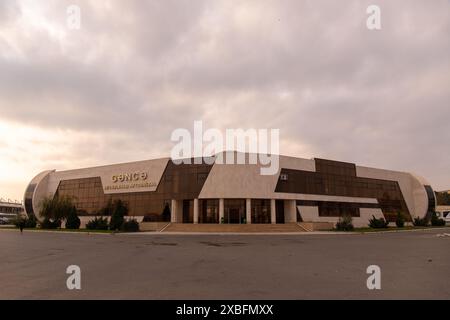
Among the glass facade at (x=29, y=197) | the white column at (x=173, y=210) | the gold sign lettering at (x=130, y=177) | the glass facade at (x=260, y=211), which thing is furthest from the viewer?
the glass facade at (x=29, y=197)

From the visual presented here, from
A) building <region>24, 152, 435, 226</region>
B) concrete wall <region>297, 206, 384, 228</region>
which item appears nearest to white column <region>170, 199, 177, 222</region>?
building <region>24, 152, 435, 226</region>

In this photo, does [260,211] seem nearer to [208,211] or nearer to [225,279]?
[208,211]

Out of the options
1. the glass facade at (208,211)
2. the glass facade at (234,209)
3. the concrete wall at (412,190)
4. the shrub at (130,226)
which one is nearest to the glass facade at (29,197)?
the shrub at (130,226)

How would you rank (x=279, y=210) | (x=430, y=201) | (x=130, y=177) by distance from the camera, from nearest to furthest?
(x=279, y=210) → (x=130, y=177) → (x=430, y=201)

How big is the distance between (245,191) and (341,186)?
18706 mm

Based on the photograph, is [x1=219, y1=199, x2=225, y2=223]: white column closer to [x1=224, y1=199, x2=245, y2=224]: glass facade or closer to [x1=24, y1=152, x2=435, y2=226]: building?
[x1=24, y1=152, x2=435, y2=226]: building

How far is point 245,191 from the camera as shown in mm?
46750

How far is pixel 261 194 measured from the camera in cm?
4725

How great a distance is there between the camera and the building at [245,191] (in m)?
47.7

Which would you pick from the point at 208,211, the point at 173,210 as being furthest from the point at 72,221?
the point at 208,211

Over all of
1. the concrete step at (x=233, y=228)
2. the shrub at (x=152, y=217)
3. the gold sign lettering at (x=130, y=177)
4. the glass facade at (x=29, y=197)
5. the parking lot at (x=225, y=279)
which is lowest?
the concrete step at (x=233, y=228)

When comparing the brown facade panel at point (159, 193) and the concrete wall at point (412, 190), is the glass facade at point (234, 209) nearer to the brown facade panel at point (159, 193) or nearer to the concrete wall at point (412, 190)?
the brown facade panel at point (159, 193)
